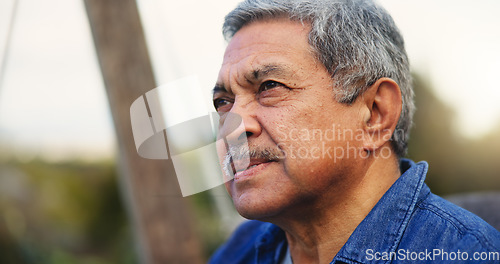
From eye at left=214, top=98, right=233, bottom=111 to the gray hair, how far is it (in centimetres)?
34

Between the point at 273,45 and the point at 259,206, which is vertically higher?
the point at 273,45

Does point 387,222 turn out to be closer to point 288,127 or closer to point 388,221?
point 388,221

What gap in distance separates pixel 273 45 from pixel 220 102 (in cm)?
38

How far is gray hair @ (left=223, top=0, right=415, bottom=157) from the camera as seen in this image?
168 cm

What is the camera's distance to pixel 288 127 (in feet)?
5.29

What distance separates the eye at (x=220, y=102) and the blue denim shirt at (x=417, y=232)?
749 millimetres

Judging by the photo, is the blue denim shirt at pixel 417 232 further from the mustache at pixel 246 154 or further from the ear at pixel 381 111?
the mustache at pixel 246 154

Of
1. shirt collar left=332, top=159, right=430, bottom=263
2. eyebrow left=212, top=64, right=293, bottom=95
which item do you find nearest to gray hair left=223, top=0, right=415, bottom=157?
eyebrow left=212, top=64, right=293, bottom=95

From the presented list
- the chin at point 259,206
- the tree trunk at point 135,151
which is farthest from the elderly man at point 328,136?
the tree trunk at point 135,151

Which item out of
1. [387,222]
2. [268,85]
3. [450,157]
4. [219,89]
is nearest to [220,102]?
[219,89]

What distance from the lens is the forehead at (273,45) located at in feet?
5.48

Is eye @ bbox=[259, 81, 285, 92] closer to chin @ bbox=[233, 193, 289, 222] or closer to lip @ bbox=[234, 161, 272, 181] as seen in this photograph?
lip @ bbox=[234, 161, 272, 181]

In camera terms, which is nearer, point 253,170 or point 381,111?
point 253,170

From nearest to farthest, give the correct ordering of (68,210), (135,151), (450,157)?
1. (135,151)
2. (450,157)
3. (68,210)
